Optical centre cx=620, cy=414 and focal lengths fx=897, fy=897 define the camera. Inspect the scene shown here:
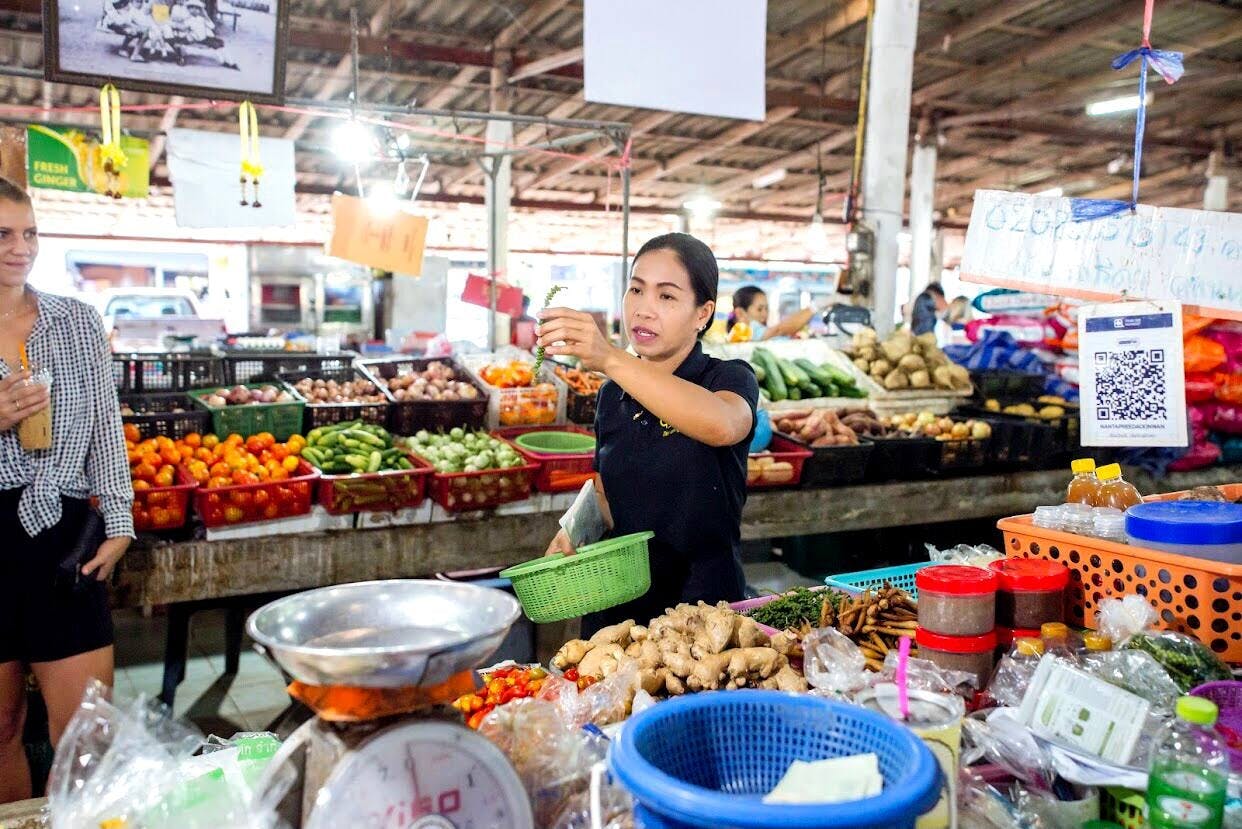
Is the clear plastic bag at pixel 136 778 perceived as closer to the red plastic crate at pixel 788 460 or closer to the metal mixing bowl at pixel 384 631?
the metal mixing bowl at pixel 384 631

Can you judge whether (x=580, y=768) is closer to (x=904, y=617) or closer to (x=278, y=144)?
(x=904, y=617)

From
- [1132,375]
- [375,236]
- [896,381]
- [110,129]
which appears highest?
[110,129]

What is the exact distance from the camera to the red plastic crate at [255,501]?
3.72m

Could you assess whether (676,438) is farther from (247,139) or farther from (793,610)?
(247,139)

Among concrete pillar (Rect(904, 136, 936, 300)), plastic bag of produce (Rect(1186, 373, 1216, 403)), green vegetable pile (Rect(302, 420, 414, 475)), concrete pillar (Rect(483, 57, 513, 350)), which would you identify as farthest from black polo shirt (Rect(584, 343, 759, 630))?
concrete pillar (Rect(904, 136, 936, 300))

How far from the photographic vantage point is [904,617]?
7.32 feet

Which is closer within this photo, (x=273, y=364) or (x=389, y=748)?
(x=389, y=748)

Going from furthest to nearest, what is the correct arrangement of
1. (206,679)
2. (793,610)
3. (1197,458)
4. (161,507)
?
(1197,458) < (206,679) < (161,507) < (793,610)

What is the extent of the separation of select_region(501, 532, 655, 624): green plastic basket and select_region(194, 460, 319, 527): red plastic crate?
81.3 inches

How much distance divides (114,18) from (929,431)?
4931 mm

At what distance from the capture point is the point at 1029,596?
199 centimetres

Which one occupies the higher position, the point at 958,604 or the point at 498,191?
the point at 498,191

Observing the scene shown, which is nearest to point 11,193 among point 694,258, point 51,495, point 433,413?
point 51,495

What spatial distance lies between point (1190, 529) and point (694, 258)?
1.31 metres
